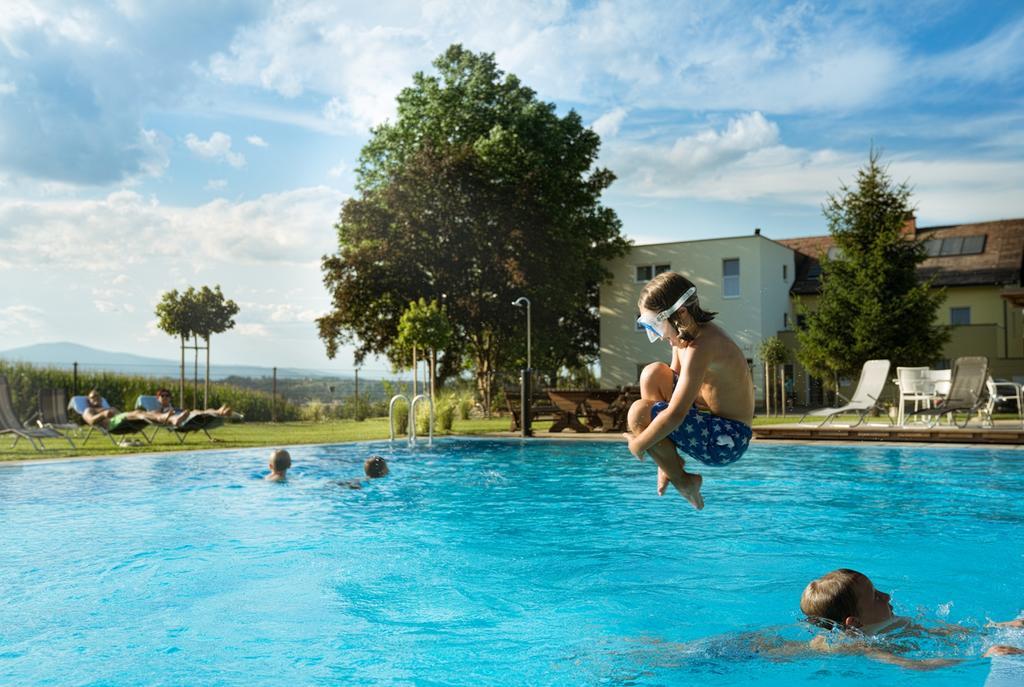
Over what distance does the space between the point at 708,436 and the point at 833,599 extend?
1.38m

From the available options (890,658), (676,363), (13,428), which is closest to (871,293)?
(890,658)

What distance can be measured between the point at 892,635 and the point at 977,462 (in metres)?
9.61

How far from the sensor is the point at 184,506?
9859 millimetres

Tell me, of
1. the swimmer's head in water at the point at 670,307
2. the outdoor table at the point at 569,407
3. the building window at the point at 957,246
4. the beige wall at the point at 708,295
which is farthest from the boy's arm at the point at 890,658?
the building window at the point at 957,246

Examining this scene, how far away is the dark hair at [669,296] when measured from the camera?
3723 mm

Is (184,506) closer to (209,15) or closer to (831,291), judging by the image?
(209,15)

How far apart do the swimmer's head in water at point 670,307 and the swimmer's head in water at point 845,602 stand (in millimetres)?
1769

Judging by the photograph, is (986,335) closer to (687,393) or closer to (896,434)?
(896,434)

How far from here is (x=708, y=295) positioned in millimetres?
33750

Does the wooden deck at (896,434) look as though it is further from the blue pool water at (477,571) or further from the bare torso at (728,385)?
the bare torso at (728,385)

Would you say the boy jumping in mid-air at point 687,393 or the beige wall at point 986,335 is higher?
the beige wall at point 986,335

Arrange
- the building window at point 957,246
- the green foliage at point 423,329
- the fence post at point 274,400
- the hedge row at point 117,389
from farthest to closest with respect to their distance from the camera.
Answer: the building window at point 957,246, the fence post at point 274,400, the hedge row at point 117,389, the green foliage at point 423,329

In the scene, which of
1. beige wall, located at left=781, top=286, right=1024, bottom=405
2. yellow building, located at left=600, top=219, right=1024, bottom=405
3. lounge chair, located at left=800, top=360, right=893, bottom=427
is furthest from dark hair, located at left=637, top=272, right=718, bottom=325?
yellow building, located at left=600, top=219, right=1024, bottom=405

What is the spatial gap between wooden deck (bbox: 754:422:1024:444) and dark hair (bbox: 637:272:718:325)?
12819 millimetres
